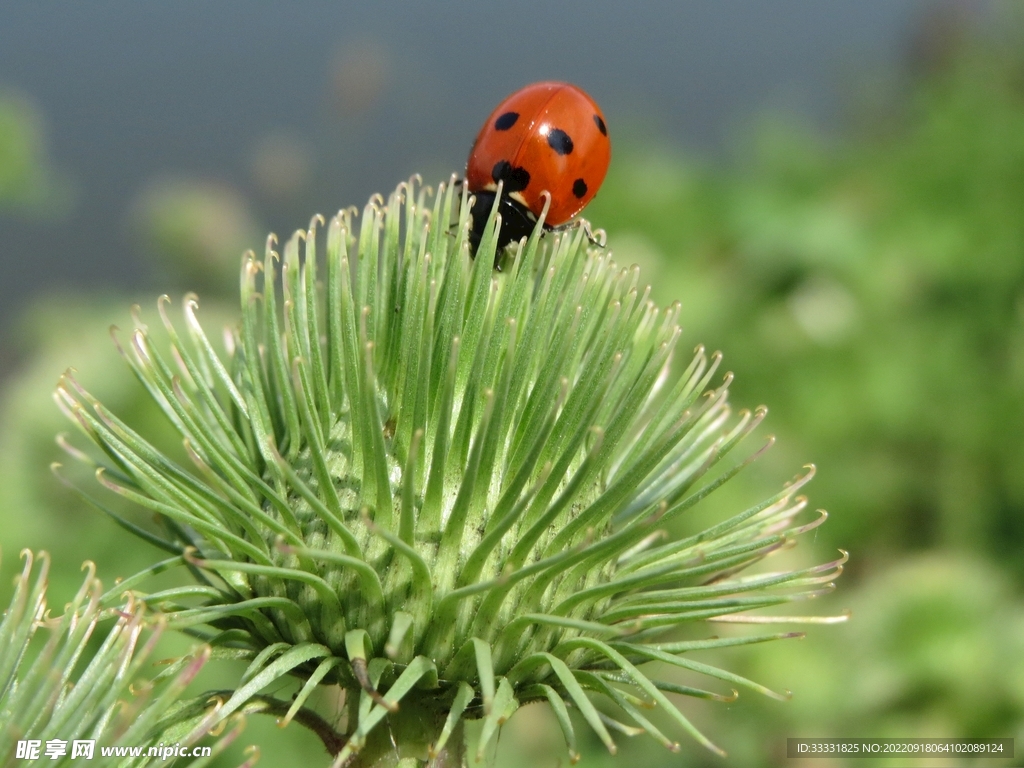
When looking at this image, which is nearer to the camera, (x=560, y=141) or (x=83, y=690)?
(x=83, y=690)

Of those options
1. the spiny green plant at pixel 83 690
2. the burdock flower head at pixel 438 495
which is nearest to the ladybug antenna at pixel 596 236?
the burdock flower head at pixel 438 495

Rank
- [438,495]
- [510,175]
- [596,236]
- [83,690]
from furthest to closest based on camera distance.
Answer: [510,175] → [596,236] → [438,495] → [83,690]

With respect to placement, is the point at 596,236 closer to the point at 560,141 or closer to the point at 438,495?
the point at 560,141

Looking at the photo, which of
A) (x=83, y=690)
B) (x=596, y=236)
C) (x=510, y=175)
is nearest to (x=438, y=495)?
(x=83, y=690)

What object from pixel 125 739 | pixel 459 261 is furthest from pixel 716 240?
pixel 125 739

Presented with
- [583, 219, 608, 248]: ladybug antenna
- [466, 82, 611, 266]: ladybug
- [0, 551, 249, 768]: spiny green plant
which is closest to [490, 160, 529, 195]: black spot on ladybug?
[466, 82, 611, 266]: ladybug

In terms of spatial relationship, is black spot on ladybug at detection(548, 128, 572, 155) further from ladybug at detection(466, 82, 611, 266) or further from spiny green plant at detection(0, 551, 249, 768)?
spiny green plant at detection(0, 551, 249, 768)

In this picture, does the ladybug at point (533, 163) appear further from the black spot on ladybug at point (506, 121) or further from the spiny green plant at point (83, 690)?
the spiny green plant at point (83, 690)
